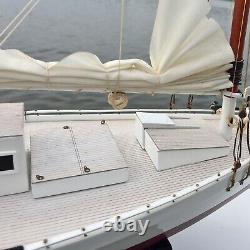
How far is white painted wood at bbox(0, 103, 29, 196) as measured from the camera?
4.71 m

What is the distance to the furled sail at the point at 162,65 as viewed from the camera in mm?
5430

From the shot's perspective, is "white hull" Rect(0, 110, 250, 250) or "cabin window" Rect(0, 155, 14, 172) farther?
"cabin window" Rect(0, 155, 14, 172)

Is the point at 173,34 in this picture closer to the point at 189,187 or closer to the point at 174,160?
the point at 174,160

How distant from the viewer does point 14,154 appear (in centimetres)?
475

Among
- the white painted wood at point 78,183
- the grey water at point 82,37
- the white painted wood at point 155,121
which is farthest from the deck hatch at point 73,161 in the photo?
the grey water at point 82,37

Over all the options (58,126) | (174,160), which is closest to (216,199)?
(174,160)

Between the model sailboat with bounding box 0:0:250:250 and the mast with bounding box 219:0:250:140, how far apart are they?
0.02m

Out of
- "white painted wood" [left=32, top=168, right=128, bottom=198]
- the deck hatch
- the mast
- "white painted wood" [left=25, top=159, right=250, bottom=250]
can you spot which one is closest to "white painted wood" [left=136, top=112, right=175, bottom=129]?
the deck hatch

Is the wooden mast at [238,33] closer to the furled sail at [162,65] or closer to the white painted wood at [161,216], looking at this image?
the furled sail at [162,65]

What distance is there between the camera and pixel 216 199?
581 centimetres

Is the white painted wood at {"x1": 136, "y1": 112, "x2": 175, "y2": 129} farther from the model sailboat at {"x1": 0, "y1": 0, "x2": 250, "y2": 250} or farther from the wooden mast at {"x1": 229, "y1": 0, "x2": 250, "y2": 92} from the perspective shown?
the wooden mast at {"x1": 229, "y1": 0, "x2": 250, "y2": 92}

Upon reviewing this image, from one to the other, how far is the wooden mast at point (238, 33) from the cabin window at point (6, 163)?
3650mm

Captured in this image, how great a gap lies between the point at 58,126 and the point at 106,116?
3.10 ft

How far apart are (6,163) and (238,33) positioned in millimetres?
3949
